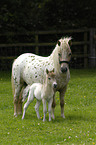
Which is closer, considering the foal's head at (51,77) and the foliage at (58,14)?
the foal's head at (51,77)

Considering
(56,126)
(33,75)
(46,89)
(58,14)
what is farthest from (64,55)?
(58,14)

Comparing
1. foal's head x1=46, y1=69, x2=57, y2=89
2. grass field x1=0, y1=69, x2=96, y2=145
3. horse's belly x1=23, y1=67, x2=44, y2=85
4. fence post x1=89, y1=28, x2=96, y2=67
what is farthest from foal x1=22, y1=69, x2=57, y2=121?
fence post x1=89, y1=28, x2=96, y2=67

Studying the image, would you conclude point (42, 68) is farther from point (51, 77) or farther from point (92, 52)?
point (92, 52)

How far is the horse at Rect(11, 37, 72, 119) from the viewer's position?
7.95 metres

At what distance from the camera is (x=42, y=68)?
8.38m

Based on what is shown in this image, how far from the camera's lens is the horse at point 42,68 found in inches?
313

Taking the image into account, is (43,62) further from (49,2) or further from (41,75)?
(49,2)

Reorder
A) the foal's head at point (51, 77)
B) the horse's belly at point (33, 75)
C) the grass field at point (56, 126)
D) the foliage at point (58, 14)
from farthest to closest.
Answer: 1. the foliage at point (58, 14)
2. the horse's belly at point (33, 75)
3. the foal's head at point (51, 77)
4. the grass field at point (56, 126)

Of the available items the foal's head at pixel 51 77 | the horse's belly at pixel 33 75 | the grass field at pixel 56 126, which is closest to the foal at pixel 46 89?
the foal's head at pixel 51 77

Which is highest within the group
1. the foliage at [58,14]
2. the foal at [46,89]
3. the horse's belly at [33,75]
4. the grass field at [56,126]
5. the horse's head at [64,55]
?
the foliage at [58,14]

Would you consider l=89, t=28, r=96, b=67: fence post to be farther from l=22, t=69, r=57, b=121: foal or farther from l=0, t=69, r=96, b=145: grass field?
l=22, t=69, r=57, b=121: foal

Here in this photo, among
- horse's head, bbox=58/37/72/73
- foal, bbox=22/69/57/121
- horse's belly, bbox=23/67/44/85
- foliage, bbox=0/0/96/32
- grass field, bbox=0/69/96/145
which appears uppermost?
foliage, bbox=0/0/96/32

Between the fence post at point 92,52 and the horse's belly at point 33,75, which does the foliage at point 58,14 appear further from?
the horse's belly at point 33,75

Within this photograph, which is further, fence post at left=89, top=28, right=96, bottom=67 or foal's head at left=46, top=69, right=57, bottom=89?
fence post at left=89, top=28, right=96, bottom=67
